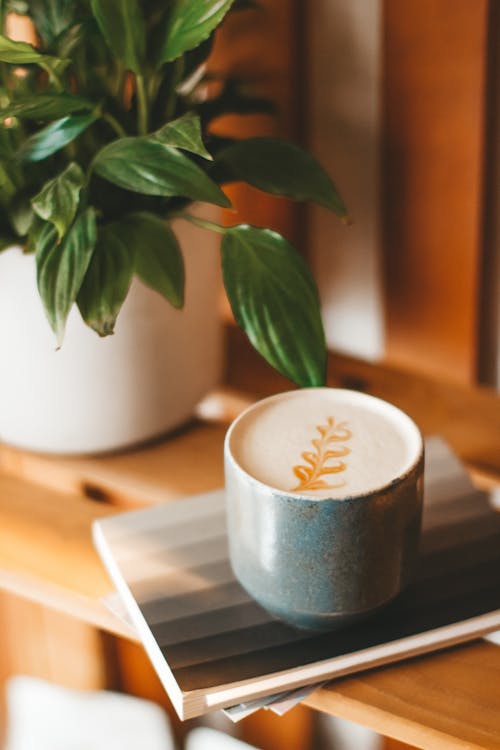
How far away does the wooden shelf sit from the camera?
521 millimetres

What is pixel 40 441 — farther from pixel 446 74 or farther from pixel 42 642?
pixel 446 74

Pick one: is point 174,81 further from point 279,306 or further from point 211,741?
point 211,741

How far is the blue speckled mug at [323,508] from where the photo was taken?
49cm

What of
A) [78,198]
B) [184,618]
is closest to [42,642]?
[184,618]

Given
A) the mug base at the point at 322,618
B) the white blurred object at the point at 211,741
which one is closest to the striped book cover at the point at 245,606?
the mug base at the point at 322,618

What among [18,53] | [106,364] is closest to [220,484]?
[106,364]

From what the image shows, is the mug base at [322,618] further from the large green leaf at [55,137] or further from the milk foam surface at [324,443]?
the large green leaf at [55,137]

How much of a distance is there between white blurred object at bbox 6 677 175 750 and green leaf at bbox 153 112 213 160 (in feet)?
A: 1.70

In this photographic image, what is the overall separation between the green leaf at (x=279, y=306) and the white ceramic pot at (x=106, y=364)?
98mm

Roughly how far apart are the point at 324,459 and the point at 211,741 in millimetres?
386

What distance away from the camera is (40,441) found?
710 mm

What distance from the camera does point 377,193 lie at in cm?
90

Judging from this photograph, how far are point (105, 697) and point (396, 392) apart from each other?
38 cm

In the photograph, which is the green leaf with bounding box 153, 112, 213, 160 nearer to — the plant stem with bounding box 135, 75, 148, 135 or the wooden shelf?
the plant stem with bounding box 135, 75, 148, 135
